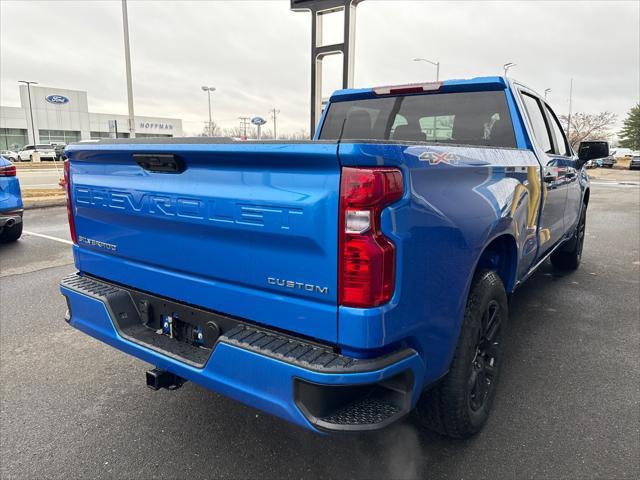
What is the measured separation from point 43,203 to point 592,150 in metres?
11.9

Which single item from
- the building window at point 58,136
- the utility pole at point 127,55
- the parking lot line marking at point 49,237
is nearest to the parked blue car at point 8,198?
the parking lot line marking at point 49,237

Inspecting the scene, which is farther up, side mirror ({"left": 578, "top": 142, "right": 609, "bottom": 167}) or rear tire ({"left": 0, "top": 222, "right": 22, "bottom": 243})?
side mirror ({"left": 578, "top": 142, "right": 609, "bottom": 167})

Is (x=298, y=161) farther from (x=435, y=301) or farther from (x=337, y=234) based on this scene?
(x=435, y=301)

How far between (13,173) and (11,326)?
3.63 metres

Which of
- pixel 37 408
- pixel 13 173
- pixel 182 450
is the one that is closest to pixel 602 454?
pixel 182 450

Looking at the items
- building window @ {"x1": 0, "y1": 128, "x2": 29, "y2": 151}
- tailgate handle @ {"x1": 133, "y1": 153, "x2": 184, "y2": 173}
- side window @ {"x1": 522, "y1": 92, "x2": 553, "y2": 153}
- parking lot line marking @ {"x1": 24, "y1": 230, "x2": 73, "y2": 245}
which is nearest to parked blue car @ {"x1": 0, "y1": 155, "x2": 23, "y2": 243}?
parking lot line marking @ {"x1": 24, "y1": 230, "x2": 73, "y2": 245}

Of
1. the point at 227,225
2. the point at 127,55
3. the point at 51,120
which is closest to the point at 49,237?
the point at 227,225

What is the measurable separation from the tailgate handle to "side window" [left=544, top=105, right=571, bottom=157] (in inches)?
137

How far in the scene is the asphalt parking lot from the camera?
2.40m

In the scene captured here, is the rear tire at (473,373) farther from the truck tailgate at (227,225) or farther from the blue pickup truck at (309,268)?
the truck tailgate at (227,225)

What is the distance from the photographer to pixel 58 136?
2507 inches

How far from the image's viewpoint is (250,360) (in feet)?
6.30

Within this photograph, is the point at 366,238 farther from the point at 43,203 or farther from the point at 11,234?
the point at 43,203

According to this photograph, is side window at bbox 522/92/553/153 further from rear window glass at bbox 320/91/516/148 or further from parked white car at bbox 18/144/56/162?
parked white car at bbox 18/144/56/162
